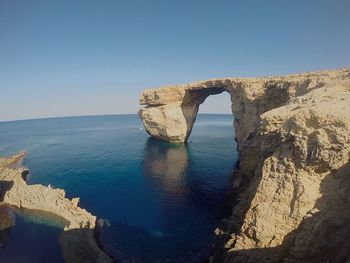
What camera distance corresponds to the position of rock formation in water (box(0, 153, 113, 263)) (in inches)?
979

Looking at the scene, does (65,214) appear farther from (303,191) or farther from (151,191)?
(303,191)

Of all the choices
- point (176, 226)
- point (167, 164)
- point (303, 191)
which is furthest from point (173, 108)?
point (303, 191)

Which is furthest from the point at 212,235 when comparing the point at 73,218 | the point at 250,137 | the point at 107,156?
the point at 107,156

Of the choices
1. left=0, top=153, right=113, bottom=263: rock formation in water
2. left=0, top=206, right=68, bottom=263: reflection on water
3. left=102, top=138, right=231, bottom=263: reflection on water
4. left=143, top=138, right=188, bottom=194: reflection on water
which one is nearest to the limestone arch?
left=143, top=138, right=188, bottom=194: reflection on water

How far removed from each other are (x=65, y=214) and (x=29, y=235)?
429cm

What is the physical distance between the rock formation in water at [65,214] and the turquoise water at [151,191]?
5.34ft

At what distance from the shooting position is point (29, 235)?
28469mm

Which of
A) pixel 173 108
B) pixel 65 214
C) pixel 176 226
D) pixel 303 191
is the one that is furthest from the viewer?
pixel 173 108

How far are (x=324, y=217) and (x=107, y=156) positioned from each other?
53.2 metres

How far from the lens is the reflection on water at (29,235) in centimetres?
2506

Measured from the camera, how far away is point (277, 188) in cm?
1852

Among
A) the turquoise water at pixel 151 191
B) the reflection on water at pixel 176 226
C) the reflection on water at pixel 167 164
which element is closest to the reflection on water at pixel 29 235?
the turquoise water at pixel 151 191

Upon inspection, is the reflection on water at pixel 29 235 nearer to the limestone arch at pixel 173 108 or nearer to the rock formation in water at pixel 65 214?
the rock formation in water at pixel 65 214

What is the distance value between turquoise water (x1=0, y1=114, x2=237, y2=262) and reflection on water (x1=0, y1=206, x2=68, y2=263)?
16.0 feet
